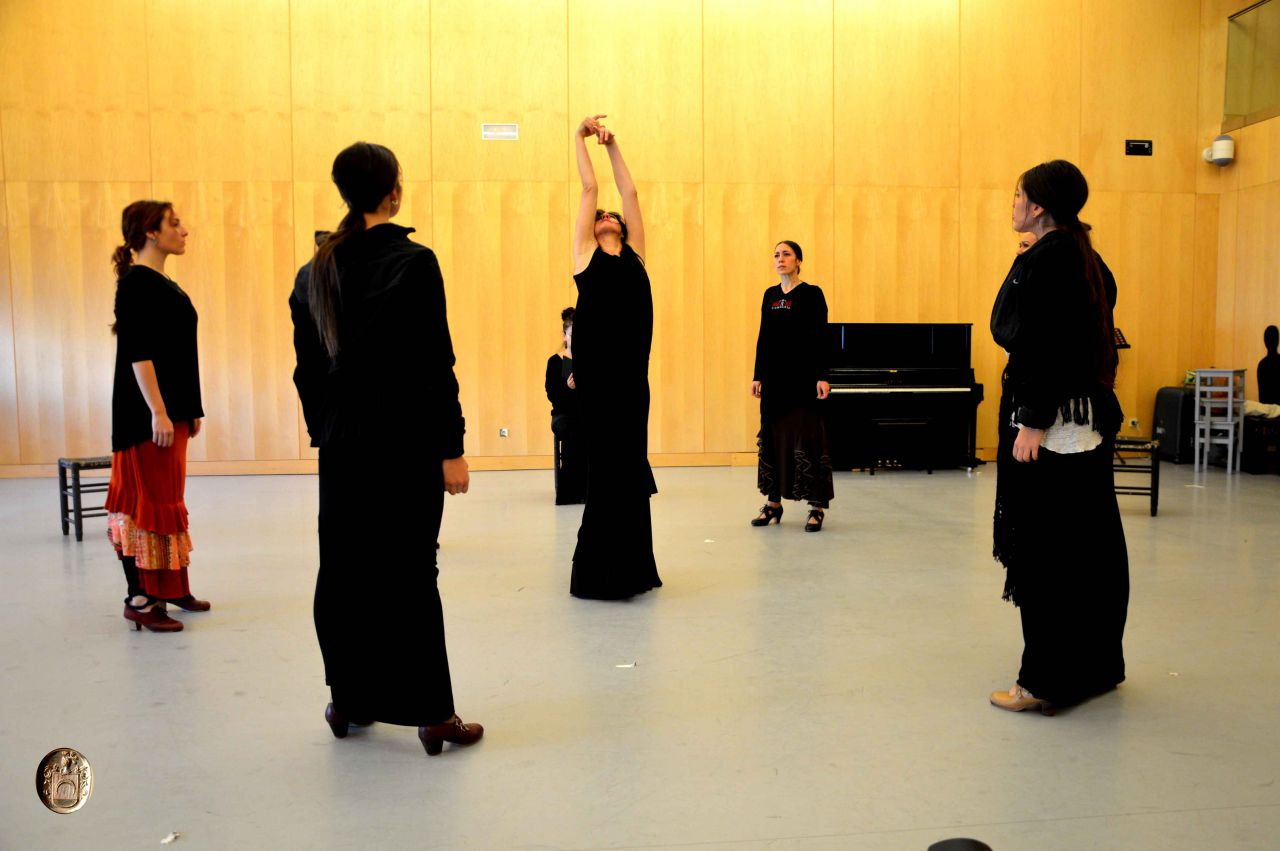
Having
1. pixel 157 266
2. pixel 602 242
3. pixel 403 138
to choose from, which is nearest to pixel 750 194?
pixel 403 138

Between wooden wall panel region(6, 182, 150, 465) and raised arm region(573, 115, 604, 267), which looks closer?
raised arm region(573, 115, 604, 267)

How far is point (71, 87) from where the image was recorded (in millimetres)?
8461

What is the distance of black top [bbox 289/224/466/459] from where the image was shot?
246 cm

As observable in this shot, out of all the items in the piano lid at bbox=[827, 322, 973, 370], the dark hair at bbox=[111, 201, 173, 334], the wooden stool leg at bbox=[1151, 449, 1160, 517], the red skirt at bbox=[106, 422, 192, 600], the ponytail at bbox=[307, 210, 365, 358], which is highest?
the dark hair at bbox=[111, 201, 173, 334]

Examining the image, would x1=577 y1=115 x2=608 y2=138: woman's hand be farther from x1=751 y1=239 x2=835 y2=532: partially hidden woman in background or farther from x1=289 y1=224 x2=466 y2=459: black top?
x1=751 y1=239 x2=835 y2=532: partially hidden woman in background

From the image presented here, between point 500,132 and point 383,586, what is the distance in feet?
22.6

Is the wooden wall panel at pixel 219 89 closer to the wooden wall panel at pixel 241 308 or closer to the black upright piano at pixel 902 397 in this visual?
the wooden wall panel at pixel 241 308

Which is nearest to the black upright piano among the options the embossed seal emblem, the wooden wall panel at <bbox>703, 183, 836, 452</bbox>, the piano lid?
the piano lid

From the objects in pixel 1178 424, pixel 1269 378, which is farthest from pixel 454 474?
pixel 1178 424

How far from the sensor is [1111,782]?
8.11 ft

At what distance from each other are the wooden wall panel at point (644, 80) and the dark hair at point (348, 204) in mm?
6501

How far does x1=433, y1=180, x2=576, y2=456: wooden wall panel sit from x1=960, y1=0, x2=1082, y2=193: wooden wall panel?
3620 millimetres

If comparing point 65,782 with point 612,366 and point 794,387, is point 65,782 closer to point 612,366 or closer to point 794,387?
point 612,366

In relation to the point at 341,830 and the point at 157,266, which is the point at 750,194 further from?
the point at 341,830
